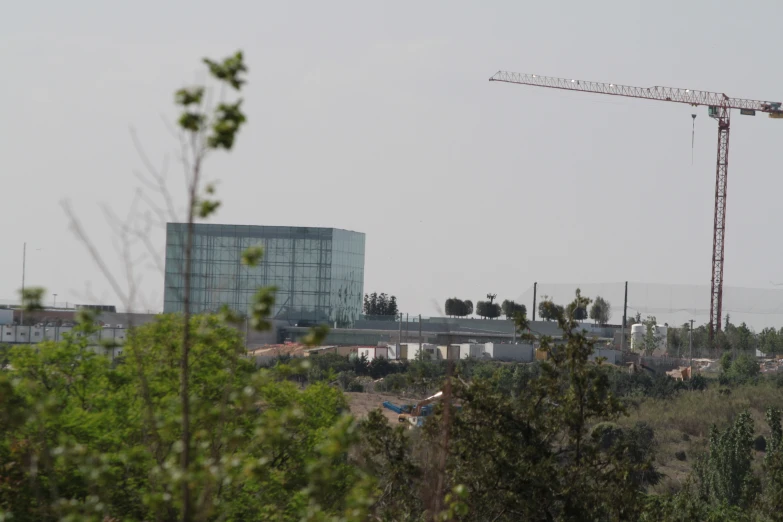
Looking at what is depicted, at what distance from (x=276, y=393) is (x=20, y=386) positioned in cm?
507

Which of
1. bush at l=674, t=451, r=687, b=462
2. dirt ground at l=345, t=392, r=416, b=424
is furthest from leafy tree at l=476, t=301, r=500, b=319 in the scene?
bush at l=674, t=451, r=687, b=462

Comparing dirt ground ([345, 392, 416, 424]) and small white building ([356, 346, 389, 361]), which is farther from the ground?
small white building ([356, 346, 389, 361])

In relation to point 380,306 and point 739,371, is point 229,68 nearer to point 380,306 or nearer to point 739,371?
point 739,371

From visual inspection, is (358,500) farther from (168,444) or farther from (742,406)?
(742,406)

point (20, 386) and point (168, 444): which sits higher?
point (20, 386)

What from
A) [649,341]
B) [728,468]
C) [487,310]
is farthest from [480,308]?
[728,468]

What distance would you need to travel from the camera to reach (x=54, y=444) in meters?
7.29

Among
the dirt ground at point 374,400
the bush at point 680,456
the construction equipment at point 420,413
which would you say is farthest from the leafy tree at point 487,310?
the construction equipment at point 420,413

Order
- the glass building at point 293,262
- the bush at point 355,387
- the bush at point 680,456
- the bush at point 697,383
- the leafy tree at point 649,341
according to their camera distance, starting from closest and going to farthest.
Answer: the bush at point 680,456 → the bush at point 355,387 → the bush at point 697,383 → the glass building at point 293,262 → the leafy tree at point 649,341

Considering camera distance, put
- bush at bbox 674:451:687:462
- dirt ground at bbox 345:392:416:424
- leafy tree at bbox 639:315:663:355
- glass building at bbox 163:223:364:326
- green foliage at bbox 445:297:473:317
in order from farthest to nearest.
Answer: green foliage at bbox 445:297:473:317
leafy tree at bbox 639:315:663:355
glass building at bbox 163:223:364:326
dirt ground at bbox 345:392:416:424
bush at bbox 674:451:687:462

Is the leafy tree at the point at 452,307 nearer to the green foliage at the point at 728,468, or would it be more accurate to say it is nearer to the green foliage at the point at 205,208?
the green foliage at the point at 728,468

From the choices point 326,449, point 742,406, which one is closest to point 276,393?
point 326,449

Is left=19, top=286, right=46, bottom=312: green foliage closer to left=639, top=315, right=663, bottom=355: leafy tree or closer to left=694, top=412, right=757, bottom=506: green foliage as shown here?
left=694, top=412, right=757, bottom=506: green foliage

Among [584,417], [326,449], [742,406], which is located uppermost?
[326,449]
